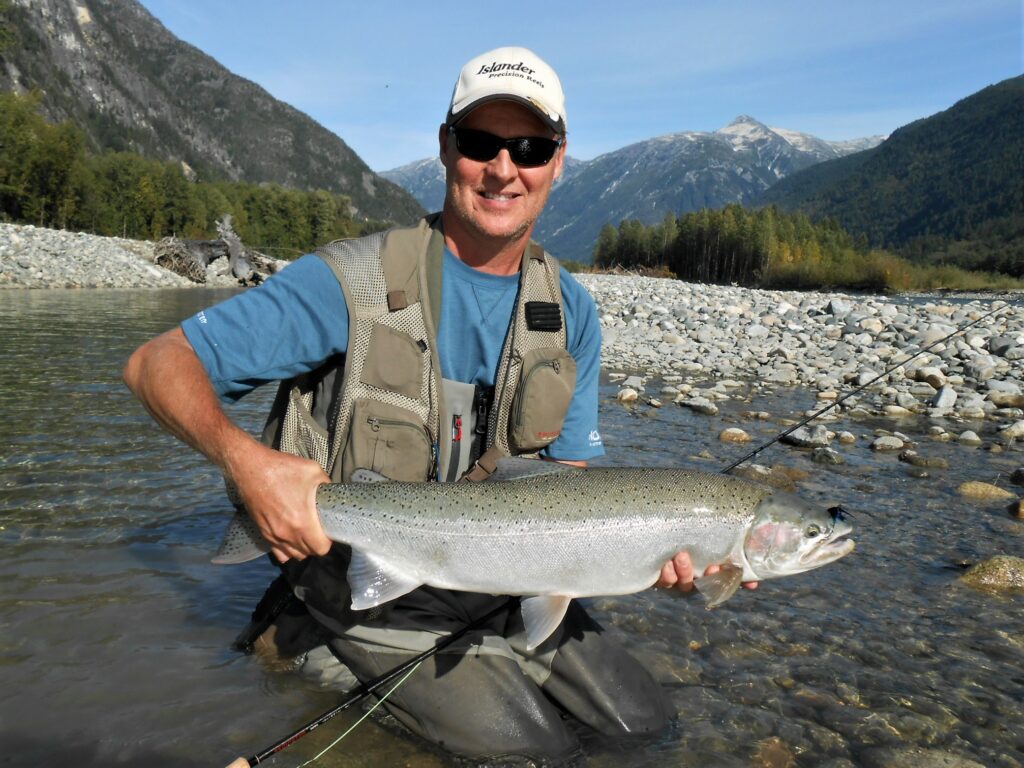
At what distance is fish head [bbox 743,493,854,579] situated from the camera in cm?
307

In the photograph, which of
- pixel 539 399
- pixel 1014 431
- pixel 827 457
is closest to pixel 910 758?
pixel 539 399

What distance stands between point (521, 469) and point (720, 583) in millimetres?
922

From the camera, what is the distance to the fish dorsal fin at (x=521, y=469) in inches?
121

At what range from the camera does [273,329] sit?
3012 millimetres

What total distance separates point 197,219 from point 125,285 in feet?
189

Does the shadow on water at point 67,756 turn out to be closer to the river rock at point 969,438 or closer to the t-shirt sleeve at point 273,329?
the t-shirt sleeve at point 273,329

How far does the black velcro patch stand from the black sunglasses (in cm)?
65

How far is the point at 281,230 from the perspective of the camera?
11431cm

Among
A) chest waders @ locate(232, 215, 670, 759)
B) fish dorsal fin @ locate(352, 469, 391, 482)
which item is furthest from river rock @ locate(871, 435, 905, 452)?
fish dorsal fin @ locate(352, 469, 391, 482)

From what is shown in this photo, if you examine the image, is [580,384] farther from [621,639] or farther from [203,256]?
[203,256]

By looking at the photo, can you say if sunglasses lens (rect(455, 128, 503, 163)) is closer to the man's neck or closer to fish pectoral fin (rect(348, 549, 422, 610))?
the man's neck

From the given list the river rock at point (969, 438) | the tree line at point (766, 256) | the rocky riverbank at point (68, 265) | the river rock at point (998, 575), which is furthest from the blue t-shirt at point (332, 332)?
the tree line at point (766, 256)

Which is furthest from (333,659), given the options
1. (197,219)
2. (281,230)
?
(281,230)

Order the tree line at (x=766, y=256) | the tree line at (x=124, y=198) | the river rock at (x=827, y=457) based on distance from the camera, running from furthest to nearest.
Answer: the tree line at (x=766, y=256) → the tree line at (x=124, y=198) → the river rock at (x=827, y=457)
